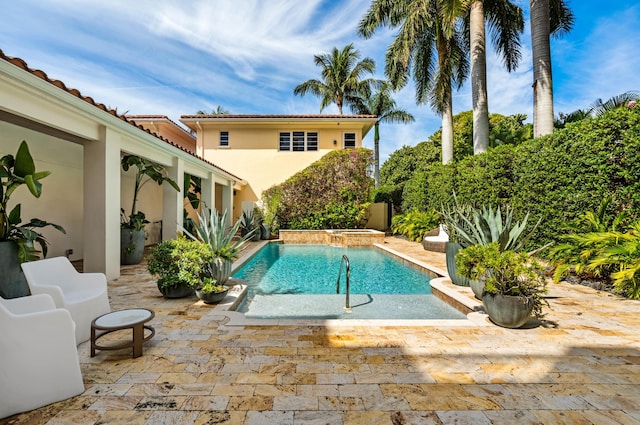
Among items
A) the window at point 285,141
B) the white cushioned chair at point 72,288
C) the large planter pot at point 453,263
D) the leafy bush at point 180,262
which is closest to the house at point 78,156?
the leafy bush at point 180,262

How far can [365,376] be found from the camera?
9.61ft

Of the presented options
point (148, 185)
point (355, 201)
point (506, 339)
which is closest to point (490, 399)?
point (506, 339)

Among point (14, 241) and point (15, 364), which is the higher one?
point (14, 241)

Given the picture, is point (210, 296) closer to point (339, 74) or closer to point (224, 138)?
point (224, 138)

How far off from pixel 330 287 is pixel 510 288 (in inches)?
173

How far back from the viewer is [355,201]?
1808 cm

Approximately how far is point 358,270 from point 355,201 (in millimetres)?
8798

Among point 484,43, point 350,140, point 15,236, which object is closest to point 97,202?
point 15,236

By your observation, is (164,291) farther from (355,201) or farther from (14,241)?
(355,201)

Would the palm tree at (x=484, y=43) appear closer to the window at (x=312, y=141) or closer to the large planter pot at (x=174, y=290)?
the window at (x=312, y=141)

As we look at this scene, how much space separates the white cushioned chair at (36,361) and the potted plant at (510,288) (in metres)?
4.83

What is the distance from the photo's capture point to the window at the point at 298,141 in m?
19.0

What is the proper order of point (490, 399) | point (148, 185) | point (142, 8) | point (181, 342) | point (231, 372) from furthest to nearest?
point (148, 185)
point (142, 8)
point (181, 342)
point (231, 372)
point (490, 399)

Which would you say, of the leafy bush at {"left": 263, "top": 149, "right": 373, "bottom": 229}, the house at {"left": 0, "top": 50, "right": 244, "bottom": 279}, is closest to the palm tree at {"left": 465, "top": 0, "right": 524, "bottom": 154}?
the leafy bush at {"left": 263, "top": 149, "right": 373, "bottom": 229}
